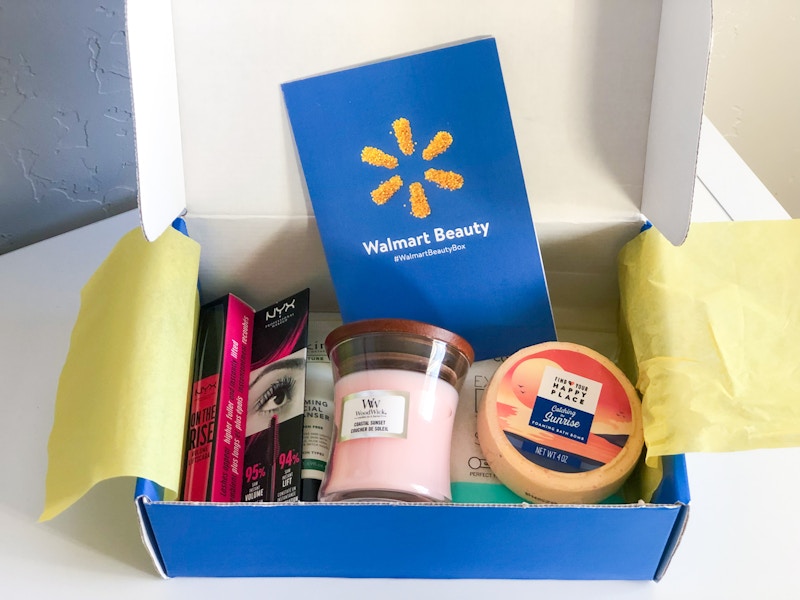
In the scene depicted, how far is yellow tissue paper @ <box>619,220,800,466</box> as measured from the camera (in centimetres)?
54

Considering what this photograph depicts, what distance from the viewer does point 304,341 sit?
67 cm

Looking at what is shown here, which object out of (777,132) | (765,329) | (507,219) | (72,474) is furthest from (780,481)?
(777,132)

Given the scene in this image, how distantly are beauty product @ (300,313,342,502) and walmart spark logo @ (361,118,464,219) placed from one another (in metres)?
0.15

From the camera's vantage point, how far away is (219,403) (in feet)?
2.07

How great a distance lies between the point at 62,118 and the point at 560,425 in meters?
0.55

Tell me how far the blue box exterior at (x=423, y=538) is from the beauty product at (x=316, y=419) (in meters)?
0.07

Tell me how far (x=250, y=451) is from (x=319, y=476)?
60mm

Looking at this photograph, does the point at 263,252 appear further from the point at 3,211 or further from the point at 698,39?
the point at 698,39

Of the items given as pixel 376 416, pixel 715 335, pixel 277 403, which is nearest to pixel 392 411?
pixel 376 416

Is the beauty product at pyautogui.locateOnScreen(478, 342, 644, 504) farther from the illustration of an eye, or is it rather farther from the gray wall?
the gray wall

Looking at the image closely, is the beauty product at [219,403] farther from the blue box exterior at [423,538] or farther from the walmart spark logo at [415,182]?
the walmart spark logo at [415,182]

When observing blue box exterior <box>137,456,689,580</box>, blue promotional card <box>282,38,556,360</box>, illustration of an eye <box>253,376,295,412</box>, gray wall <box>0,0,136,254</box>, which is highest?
gray wall <box>0,0,136,254</box>

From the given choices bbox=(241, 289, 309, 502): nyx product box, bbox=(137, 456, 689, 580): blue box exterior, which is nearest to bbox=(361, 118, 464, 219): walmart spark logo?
bbox=(241, 289, 309, 502): nyx product box

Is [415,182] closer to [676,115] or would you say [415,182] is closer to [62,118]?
[676,115]
